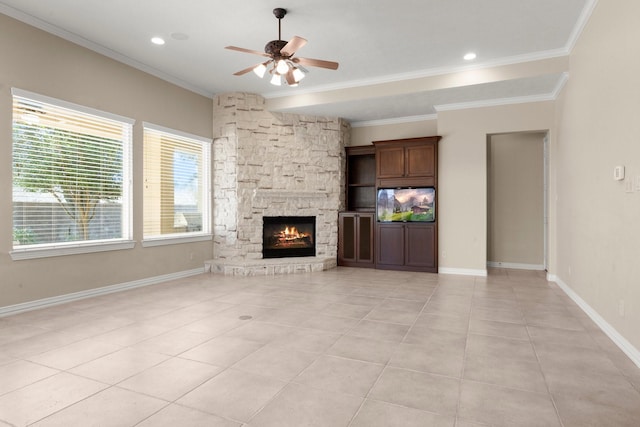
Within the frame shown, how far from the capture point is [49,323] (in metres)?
3.66

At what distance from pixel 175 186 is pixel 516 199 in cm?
632

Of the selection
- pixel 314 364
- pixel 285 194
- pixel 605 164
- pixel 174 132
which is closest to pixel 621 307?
pixel 605 164

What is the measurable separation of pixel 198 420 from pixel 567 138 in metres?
5.47

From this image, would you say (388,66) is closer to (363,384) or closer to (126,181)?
(126,181)

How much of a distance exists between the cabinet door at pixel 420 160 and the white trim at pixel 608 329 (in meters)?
2.85

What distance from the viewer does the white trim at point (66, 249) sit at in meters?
4.06

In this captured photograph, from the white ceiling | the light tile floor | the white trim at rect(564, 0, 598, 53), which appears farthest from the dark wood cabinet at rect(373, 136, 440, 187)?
the light tile floor

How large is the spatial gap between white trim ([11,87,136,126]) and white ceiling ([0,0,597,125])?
807 mm

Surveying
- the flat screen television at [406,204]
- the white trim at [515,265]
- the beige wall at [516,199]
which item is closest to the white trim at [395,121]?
the beige wall at [516,199]

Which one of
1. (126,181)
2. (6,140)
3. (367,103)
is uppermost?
(367,103)

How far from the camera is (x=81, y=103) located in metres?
4.66

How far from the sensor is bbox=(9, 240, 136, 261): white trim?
4.06 metres

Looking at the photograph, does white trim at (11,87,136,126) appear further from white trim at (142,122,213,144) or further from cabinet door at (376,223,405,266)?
cabinet door at (376,223,405,266)

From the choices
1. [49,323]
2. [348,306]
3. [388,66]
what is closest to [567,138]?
[388,66]
